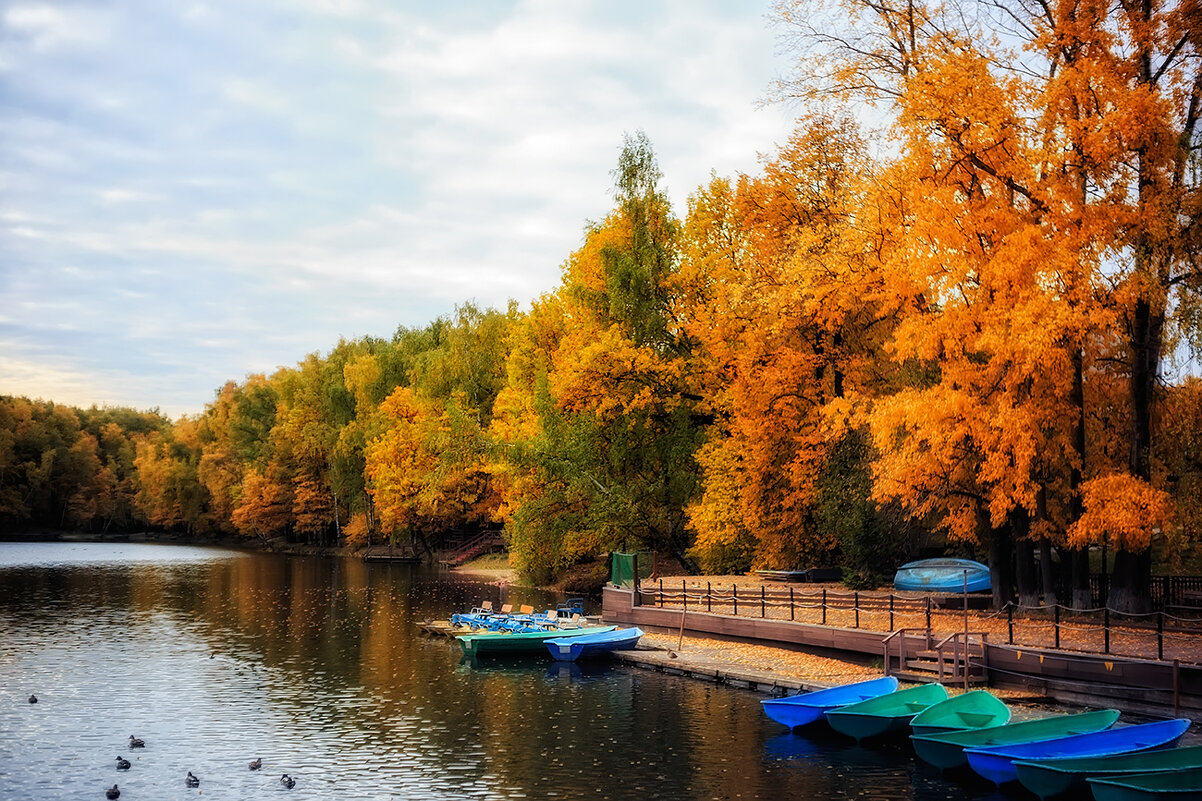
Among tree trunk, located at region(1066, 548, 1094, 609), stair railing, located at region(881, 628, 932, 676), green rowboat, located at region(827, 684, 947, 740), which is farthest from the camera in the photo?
tree trunk, located at region(1066, 548, 1094, 609)

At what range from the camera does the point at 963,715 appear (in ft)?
→ 70.0

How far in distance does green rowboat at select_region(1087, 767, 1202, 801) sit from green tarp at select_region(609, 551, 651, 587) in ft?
82.9

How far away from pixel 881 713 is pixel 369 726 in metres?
12.1

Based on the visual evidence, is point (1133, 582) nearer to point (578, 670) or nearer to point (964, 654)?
point (964, 654)

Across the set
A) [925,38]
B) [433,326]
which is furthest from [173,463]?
[925,38]

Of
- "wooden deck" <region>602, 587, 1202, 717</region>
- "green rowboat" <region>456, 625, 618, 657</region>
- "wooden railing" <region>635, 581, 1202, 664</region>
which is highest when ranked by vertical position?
"wooden railing" <region>635, 581, 1202, 664</region>

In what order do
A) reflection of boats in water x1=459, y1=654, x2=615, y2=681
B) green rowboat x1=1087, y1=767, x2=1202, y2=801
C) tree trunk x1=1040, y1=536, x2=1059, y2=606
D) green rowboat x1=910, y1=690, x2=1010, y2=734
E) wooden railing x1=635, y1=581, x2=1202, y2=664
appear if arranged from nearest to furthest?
green rowboat x1=1087, y1=767, x2=1202, y2=801
green rowboat x1=910, y1=690, x2=1010, y2=734
wooden railing x1=635, y1=581, x2=1202, y2=664
tree trunk x1=1040, y1=536, x2=1059, y2=606
reflection of boats in water x1=459, y1=654, x2=615, y2=681

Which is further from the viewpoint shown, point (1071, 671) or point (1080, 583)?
point (1080, 583)

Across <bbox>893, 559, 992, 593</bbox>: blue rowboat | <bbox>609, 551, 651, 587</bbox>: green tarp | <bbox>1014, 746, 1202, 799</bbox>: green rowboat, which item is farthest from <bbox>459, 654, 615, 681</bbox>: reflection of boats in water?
<bbox>1014, 746, 1202, 799</bbox>: green rowboat

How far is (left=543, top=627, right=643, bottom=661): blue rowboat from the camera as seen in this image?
3447cm

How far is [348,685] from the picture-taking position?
3050 centimetres

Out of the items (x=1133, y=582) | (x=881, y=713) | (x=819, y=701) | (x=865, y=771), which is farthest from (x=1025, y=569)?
(x=865, y=771)

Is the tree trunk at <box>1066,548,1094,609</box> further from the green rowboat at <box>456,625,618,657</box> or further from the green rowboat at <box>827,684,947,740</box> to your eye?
the green rowboat at <box>456,625,618,657</box>

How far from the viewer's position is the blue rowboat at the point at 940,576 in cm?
3609
